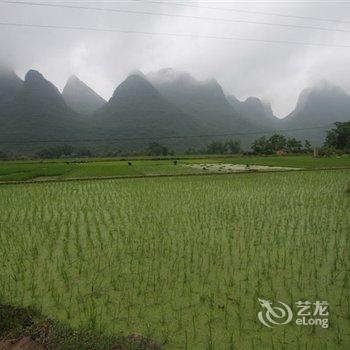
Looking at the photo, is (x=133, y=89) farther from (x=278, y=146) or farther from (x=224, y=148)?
(x=278, y=146)

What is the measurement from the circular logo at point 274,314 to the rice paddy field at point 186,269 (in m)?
0.07

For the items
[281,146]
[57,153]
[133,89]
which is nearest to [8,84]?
[133,89]

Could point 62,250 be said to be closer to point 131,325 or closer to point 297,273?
point 131,325

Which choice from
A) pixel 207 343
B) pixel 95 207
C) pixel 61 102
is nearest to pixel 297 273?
pixel 207 343

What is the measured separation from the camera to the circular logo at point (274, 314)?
320 centimetres

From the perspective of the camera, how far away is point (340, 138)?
5128 cm

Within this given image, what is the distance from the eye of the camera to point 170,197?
1087 cm

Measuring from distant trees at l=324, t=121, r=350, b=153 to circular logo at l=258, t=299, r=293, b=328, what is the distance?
4978 cm

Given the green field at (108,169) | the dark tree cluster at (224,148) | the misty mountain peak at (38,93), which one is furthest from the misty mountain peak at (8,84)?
the green field at (108,169)

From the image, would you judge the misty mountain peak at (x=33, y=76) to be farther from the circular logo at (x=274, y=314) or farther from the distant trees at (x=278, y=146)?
the circular logo at (x=274, y=314)

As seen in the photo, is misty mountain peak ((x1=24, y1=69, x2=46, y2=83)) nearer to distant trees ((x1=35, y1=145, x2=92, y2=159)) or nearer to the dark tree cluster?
distant trees ((x1=35, y1=145, x2=92, y2=159))

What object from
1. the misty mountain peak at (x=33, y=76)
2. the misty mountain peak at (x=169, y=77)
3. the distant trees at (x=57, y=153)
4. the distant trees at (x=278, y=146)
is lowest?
the distant trees at (x=57, y=153)

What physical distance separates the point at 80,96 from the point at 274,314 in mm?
136745

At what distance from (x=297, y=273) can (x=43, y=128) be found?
80103 millimetres
